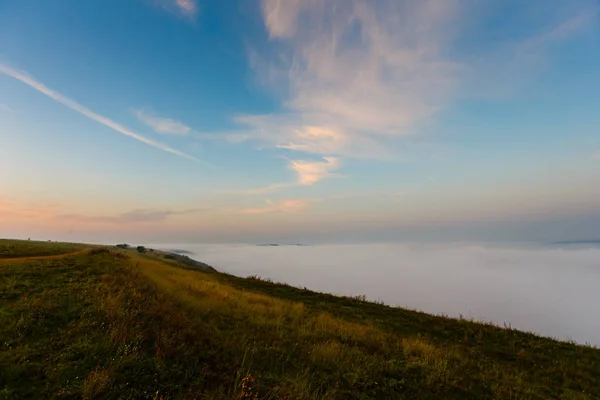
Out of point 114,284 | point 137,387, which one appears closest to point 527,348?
point 137,387

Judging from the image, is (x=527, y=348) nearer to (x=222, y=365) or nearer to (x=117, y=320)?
(x=222, y=365)


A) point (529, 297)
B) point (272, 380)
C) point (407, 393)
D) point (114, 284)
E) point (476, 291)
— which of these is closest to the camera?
point (272, 380)

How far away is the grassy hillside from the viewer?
573cm

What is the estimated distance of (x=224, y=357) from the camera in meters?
7.52

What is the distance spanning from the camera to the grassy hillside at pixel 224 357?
573cm

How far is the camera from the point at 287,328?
12.1 meters

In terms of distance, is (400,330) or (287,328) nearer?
(287,328)

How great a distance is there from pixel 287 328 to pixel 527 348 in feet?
40.3

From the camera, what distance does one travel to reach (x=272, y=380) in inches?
263

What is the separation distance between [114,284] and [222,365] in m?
9.88

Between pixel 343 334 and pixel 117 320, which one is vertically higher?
pixel 117 320

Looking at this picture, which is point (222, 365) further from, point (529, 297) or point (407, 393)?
point (529, 297)

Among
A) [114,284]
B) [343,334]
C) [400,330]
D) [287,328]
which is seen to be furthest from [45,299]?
[400,330]

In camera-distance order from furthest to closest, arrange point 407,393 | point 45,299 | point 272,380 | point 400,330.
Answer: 1. point 400,330
2. point 45,299
3. point 407,393
4. point 272,380
